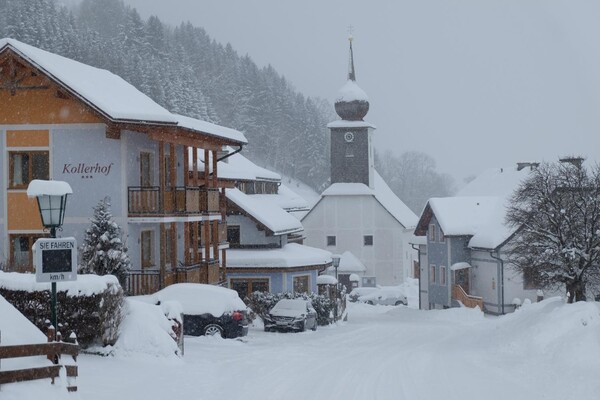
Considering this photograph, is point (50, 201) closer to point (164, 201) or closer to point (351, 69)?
point (164, 201)

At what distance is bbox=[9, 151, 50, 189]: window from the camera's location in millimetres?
27542

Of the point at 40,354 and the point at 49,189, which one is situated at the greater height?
the point at 49,189

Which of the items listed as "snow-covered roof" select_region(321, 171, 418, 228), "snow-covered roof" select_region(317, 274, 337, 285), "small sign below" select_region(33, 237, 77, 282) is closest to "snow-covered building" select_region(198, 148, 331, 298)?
"snow-covered roof" select_region(317, 274, 337, 285)

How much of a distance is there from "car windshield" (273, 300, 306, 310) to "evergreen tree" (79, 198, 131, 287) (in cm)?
947

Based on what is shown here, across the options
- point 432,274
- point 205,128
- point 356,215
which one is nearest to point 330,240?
point 356,215

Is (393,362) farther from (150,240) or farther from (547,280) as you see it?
(150,240)

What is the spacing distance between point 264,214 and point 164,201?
14.9m

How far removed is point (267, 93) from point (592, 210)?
124 meters

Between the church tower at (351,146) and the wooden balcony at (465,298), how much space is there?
2832cm

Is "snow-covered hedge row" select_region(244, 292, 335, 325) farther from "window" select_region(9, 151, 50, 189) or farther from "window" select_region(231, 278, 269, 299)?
"window" select_region(9, 151, 50, 189)

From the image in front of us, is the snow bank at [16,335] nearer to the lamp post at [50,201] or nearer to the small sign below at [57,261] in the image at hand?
the small sign below at [57,261]

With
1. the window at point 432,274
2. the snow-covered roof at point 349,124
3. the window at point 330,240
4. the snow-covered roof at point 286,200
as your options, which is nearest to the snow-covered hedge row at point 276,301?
the snow-covered roof at point 286,200

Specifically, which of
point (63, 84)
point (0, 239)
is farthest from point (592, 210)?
point (0, 239)

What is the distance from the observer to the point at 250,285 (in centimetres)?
4034
